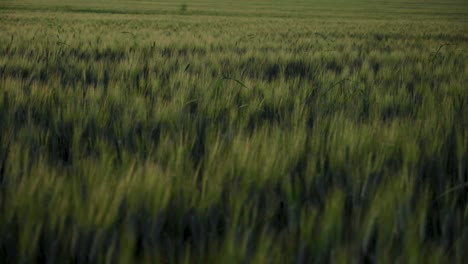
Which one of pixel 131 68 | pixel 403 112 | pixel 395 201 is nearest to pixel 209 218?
pixel 395 201

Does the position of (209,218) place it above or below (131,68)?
below

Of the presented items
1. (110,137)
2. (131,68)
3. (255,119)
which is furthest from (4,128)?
(131,68)

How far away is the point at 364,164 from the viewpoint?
3.09ft

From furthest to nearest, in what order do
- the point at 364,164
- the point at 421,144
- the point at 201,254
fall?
1. the point at 421,144
2. the point at 364,164
3. the point at 201,254

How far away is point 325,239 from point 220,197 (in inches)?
→ 9.3

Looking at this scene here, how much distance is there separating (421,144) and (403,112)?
0.61 m

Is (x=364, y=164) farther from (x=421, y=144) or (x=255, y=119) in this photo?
(x=255, y=119)

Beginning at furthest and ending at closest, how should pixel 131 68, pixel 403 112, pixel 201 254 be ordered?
pixel 131 68 < pixel 403 112 < pixel 201 254

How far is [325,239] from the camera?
1.92ft

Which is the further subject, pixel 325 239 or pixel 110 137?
pixel 110 137

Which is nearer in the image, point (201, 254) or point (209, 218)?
point (201, 254)

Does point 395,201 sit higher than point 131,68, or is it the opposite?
point 131,68

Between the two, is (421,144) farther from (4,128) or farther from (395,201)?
(4,128)

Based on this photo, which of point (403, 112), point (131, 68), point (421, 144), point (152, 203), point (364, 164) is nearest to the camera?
point (152, 203)
